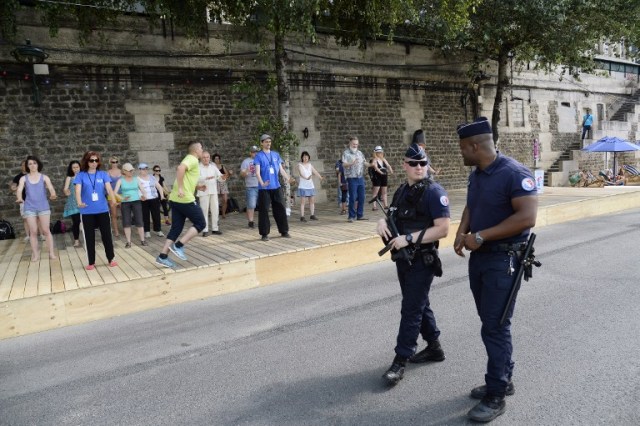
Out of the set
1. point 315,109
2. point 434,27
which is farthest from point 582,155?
point 315,109

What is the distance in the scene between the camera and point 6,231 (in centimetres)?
1075

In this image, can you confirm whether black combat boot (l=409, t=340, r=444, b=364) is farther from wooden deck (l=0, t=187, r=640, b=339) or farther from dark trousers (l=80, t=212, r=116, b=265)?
dark trousers (l=80, t=212, r=116, b=265)

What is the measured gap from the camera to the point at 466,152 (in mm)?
3279

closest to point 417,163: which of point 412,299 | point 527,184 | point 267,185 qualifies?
point 527,184

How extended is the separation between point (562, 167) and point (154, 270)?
69.9ft

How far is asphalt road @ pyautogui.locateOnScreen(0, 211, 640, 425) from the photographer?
332cm

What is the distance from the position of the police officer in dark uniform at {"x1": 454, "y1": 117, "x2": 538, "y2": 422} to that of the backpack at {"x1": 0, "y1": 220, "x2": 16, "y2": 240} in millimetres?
11155

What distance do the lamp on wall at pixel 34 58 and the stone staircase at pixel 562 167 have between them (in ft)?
67.2

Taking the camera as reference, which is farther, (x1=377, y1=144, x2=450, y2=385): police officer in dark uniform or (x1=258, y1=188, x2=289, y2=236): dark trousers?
(x1=258, y1=188, x2=289, y2=236): dark trousers

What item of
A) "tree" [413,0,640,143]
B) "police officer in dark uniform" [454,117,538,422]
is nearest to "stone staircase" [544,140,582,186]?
"tree" [413,0,640,143]

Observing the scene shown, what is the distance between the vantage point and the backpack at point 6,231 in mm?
10688

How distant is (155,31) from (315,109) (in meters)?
5.31

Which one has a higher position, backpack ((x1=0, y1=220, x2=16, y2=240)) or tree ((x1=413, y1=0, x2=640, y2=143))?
tree ((x1=413, y1=0, x2=640, y2=143))

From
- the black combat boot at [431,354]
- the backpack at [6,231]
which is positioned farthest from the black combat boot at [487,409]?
the backpack at [6,231]
